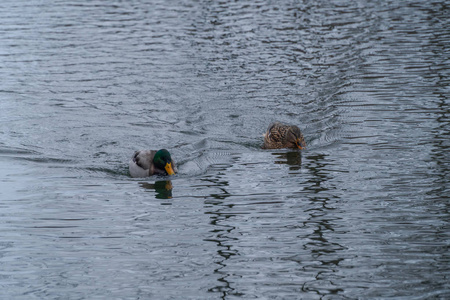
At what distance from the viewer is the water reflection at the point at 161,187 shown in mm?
10430

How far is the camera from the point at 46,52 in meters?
21.8

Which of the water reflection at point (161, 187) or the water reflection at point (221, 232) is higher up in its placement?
the water reflection at point (221, 232)

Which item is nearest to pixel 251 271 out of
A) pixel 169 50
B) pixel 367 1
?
pixel 169 50

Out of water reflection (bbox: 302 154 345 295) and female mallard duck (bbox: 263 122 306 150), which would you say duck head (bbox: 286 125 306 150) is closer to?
female mallard duck (bbox: 263 122 306 150)

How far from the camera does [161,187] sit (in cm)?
1093

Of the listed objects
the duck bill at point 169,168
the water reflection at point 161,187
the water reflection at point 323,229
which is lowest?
the water reflection at point 161,187

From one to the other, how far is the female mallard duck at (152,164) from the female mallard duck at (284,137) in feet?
7.15

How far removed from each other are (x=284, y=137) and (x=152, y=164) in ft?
8.56

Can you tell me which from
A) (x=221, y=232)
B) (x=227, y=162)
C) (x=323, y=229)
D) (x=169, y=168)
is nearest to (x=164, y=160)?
(x=169, y=168)

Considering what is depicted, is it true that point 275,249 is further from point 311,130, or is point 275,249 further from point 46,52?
point 46,52

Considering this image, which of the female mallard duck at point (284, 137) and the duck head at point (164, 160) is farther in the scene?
the female mallard duck at point (284, 137)

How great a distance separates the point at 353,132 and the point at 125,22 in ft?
50.2

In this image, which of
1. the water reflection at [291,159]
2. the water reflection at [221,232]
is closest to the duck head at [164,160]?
the water reflection at [221,232]

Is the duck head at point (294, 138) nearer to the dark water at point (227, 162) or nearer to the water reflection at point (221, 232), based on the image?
the dark water at point (227, 162)
